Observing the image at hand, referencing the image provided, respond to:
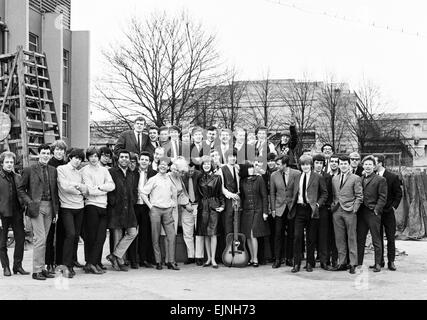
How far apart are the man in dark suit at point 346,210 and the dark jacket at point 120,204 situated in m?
3.32

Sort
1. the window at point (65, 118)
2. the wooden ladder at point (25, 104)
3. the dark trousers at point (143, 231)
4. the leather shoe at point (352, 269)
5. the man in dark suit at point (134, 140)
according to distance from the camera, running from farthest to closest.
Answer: the window at point (65, 118), the wooden ladder at point (25, 104), the man in dark suit at point (134, 140), the dark trousers at point (143, 231), the leather shoe at point (352, 269)

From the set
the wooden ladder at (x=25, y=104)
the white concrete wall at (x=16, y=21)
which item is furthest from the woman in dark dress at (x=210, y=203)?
the white concrete wall at (x=16, y=21)

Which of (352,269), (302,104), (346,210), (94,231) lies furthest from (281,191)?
(302,104)

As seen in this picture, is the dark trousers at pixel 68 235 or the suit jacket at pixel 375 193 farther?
the suit jacket at pixel 375 193

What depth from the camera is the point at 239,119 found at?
36344 mm

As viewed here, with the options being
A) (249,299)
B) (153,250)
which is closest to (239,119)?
(153,250)

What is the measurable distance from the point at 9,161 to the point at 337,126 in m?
35.2

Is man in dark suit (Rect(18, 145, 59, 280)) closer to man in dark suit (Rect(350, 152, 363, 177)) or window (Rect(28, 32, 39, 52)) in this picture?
man in dark suit (Rect(350, 152, 363, 177))

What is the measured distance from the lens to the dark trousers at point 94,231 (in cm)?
→ 875

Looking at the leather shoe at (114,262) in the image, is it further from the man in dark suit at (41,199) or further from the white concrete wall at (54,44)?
the white concrete wall at (54,44)

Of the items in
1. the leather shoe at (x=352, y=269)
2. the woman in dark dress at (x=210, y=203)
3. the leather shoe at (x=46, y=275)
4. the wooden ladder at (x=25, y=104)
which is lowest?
the leather shoe at (x=352, y=269)

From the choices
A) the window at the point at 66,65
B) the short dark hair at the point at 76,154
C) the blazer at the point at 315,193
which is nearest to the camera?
the short dark hair at the point at 76,154

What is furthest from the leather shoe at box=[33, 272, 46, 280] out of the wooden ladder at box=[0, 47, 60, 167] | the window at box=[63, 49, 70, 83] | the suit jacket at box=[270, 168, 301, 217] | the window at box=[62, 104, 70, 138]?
the window at box=[63, 49, 70, 83]

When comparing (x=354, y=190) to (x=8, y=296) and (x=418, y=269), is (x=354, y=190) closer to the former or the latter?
(x=418, y=269)
